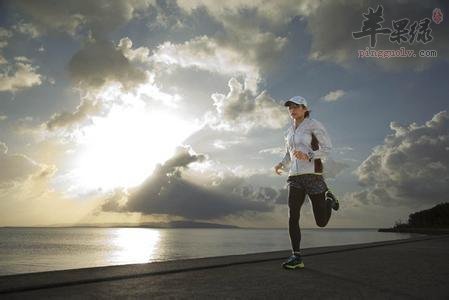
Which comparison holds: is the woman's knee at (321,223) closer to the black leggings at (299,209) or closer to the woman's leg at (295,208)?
the black leggings at (299,209)

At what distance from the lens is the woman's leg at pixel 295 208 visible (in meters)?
7.02

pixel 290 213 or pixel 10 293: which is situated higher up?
pixel 290 213

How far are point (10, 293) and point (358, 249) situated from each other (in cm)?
1002

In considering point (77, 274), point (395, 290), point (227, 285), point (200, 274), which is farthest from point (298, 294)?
point (77, 274)

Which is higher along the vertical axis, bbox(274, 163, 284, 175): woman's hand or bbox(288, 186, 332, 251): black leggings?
bbox(274, 163, 284, 175): woman's hand

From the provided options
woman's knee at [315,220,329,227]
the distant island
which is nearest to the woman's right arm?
woman's knee at [315,220,329,227]

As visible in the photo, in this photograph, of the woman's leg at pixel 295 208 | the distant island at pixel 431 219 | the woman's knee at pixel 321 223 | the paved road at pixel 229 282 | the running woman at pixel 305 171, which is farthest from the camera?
the distant island at pixel 431 219

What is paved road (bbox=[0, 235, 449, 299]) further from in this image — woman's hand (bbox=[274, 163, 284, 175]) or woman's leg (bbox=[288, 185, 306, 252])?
woman's hand (bbox=[274, 163, 284, 175])

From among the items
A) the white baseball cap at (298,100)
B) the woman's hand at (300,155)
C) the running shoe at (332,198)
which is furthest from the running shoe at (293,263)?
the white baseball cap at (298,100)

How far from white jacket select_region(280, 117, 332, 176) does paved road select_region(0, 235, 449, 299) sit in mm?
1590

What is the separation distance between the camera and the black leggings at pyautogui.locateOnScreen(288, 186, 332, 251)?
6.86 meters

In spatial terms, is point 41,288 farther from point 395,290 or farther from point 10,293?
point 395,290

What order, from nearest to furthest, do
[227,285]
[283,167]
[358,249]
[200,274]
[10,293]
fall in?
[10,293]
[227,285]
[200,274]
[283,167]
[358,249]

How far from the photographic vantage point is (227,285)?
16.8 feet
